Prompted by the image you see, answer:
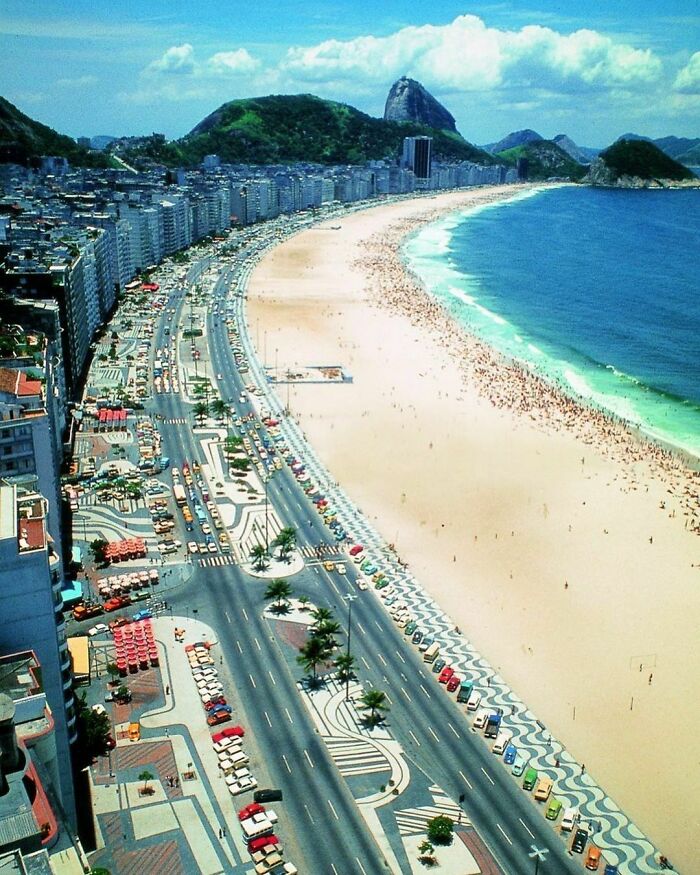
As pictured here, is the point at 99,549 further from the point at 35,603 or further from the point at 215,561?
the point at 35,603

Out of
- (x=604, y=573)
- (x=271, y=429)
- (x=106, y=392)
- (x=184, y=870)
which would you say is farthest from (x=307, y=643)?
(x=106, y=392)

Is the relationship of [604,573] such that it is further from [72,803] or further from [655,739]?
[72,803]

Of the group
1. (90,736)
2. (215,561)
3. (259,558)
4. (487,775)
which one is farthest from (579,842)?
(215,561)

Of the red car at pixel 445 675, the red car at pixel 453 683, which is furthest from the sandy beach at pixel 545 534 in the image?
the red car at pixel 445 675

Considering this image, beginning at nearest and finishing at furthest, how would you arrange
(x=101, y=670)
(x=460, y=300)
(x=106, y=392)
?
(x=101, y=670) → (x=106, y=392) → (x=460, y=300)

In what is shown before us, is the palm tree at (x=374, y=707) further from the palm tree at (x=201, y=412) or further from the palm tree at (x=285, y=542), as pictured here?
the palm tree at (x=201, y=412)

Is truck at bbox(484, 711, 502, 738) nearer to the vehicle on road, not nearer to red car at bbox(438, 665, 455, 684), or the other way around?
red car at bbox(438, 665, 455, 684)

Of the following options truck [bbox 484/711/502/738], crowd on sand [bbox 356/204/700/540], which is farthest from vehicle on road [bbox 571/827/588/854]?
crowd on sand [bbox 356/204/700/540]
